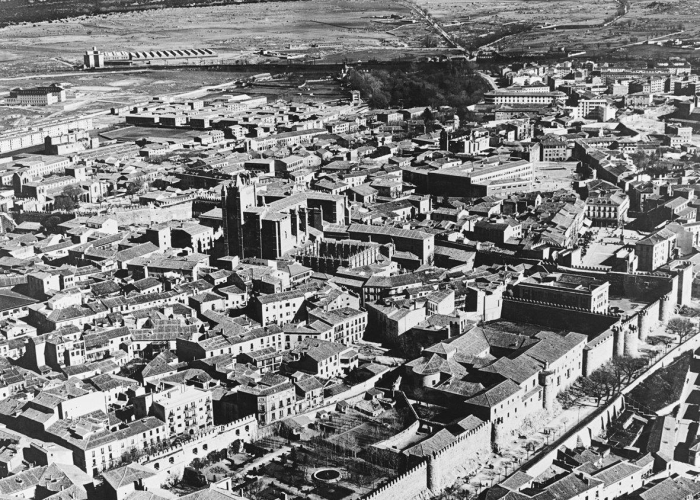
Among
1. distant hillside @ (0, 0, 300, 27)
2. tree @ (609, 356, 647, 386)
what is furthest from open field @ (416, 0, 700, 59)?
tree @ (609, 356, 647, 386)

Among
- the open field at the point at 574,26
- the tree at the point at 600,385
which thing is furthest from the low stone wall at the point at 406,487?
the open field at the point at 574,26

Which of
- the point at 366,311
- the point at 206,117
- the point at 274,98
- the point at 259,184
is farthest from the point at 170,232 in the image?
the point at 274,98

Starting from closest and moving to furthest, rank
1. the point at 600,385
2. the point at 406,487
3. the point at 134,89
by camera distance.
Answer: the point at 406,487 < the point at 600,385 < the point at 134,89

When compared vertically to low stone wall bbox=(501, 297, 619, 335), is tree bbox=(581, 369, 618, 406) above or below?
below

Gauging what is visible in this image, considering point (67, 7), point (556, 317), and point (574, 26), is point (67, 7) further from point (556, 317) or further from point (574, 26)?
point (556, 317)

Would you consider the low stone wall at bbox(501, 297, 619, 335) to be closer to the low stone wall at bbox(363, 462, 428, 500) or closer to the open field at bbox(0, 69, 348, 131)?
the low stone wall at bbox(363, 462, 428, 500)

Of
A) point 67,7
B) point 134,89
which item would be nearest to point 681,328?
point 134,89

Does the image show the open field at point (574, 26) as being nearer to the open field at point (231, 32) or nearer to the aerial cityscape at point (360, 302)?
the open field at point (231, 32)
